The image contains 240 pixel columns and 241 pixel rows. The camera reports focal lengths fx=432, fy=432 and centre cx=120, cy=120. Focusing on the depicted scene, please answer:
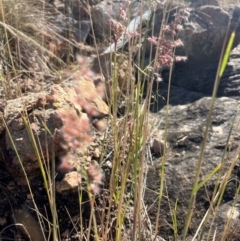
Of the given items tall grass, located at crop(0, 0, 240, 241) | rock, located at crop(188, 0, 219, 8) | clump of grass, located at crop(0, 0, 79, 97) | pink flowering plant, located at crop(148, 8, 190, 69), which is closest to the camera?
tall grass, located at crop(0, 0, 240, 241)

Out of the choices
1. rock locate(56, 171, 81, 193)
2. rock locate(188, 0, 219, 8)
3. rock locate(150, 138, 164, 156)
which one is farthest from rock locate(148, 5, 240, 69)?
rock locate(56, 171, 81, 193)

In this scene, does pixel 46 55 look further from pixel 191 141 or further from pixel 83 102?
pixel 83 102

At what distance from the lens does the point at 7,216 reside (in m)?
1.25

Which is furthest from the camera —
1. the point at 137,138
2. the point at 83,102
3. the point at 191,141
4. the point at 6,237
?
the point at 191,141

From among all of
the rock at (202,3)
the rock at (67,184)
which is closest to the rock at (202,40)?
the rock at (202,3)

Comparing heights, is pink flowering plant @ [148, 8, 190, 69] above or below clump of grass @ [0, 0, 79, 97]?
above

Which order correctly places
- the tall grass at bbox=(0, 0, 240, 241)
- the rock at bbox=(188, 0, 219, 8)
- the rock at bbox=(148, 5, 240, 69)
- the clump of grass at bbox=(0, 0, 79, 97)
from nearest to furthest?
1. the tall grass at bbox=(0, 0, 240, 241)
2. the clump of grass at bbox=(0, 0, 79, 97)
3. the rock at bbox=(148, 5, 240, 69)
4. the rock at bbox=(188, 0, 219, 8)

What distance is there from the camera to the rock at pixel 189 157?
1322 mm

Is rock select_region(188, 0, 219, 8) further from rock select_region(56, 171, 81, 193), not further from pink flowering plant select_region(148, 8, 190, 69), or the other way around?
rock select_region(56, 171, 81, 193)

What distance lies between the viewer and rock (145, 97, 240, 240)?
4.34ft

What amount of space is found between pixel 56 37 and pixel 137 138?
1535mm

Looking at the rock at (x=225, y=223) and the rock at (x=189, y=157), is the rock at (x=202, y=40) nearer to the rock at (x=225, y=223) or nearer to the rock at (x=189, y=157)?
the rock at (x=189, y=157)

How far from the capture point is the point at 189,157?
1.53m

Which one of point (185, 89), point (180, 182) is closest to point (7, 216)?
point (180, 182)
